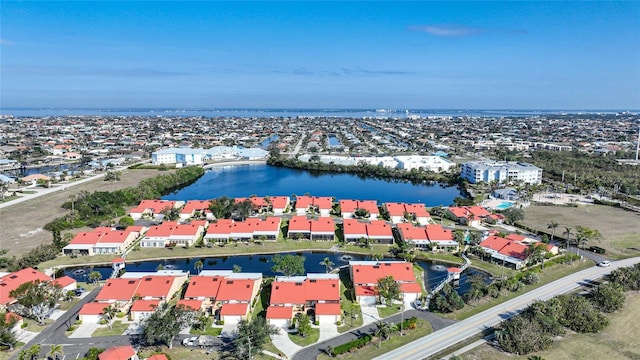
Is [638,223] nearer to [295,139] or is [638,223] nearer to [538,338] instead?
[538,338]

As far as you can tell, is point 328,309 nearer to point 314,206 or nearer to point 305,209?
point 305,209

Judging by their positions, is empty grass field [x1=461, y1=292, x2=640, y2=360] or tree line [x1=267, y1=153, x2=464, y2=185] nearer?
empty grass field [x1=461, y1=292, x2=640, y2=360]

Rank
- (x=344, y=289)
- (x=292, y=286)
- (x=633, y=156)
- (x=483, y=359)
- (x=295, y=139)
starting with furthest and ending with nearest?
1. (x=295, y=139)
2. (x=633, y=156)
3. (x=344, y=289)
4. (x=292, y=286)
5. (x=483, y=359)

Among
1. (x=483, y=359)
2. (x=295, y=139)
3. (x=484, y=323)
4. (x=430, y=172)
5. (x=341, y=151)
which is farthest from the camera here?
(x=295, y=139)

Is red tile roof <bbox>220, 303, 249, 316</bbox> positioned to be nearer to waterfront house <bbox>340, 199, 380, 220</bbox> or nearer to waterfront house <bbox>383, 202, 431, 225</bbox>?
waterfront house <bbox>340, 199, 380, 220</bbox>

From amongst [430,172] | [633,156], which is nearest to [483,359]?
[430,172]

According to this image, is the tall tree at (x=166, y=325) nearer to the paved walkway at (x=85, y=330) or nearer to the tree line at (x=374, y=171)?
the paved walkway at (x=85, y=330)

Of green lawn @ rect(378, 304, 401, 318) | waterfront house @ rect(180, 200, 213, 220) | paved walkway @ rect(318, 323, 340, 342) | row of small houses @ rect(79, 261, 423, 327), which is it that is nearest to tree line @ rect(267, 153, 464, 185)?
waterfront house @ rect(180, 200, 213, 220)
